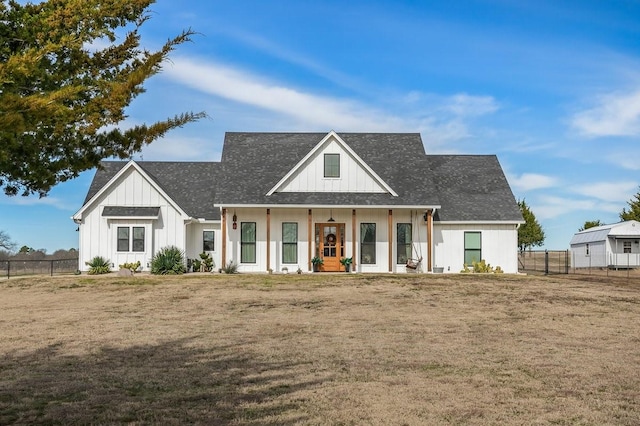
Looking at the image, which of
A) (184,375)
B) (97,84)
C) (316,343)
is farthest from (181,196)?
(97,84)

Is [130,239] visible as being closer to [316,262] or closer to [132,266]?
[132,266]

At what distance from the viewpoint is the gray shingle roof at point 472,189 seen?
116ft

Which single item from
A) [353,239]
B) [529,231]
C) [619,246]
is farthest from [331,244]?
[529,231]

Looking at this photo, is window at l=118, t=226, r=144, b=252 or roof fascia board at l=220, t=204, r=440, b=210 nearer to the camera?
roof fascia board at l=220, t=204, r=440, b=210

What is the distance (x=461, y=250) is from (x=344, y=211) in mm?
6304

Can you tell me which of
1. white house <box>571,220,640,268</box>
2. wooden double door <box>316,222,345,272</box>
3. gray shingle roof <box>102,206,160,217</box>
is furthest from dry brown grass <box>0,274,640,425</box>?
white house <box>571,220,640,268</box>

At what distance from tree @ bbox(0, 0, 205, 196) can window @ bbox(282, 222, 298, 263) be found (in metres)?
25.7

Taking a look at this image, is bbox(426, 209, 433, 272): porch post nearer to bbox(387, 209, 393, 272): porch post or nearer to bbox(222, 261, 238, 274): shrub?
bbox(387, 209, 393, 272): porch post

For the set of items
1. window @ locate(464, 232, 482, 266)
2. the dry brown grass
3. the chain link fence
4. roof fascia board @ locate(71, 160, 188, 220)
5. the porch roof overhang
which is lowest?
the dry brown grass

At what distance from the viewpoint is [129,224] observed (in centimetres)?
3475

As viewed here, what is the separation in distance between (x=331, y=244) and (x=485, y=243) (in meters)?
7.79

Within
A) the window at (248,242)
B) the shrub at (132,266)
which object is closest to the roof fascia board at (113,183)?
the window at (248,242)

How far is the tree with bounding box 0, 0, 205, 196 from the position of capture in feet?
25.7

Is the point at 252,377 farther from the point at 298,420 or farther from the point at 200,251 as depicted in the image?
the point at 200,251
